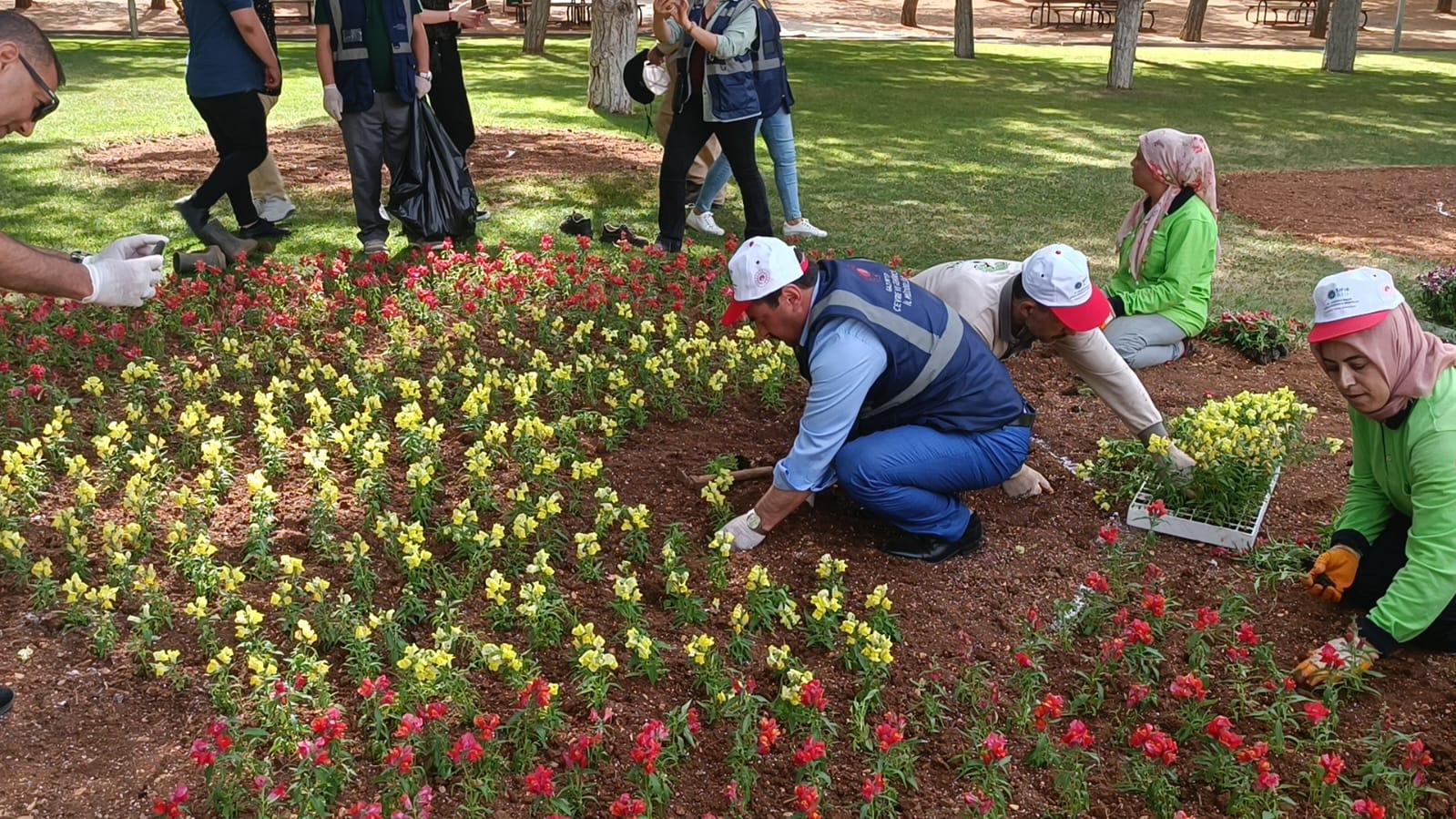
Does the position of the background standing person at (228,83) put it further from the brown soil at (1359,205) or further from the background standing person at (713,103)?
the brown soil at (1359,205)

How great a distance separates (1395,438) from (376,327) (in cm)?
469

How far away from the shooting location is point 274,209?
26.9 feet

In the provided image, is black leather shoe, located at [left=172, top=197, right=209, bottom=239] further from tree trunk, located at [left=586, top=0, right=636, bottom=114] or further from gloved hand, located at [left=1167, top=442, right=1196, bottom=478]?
tree trunk, located at [left=586, top=0, right=636, bottom=114]

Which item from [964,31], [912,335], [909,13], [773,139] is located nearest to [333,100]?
[773,139]

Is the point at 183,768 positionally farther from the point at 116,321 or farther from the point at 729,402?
the point at 116,321

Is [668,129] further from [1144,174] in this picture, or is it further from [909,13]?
[909,13]

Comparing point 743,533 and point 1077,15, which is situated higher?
point 1077,15

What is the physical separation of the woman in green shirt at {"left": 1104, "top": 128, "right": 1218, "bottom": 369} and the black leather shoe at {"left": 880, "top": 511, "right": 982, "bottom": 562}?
7.01ft

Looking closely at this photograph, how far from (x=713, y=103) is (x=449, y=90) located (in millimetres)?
2049

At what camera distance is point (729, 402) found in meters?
5.68

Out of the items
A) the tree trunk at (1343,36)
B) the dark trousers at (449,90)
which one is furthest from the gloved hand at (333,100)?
the tree trunk at (1343,36)

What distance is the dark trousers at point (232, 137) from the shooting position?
23.3ft

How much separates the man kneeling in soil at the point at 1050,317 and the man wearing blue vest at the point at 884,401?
28 cm

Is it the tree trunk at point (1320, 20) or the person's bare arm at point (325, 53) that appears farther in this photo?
the tree trunk at point (1320, 20)
